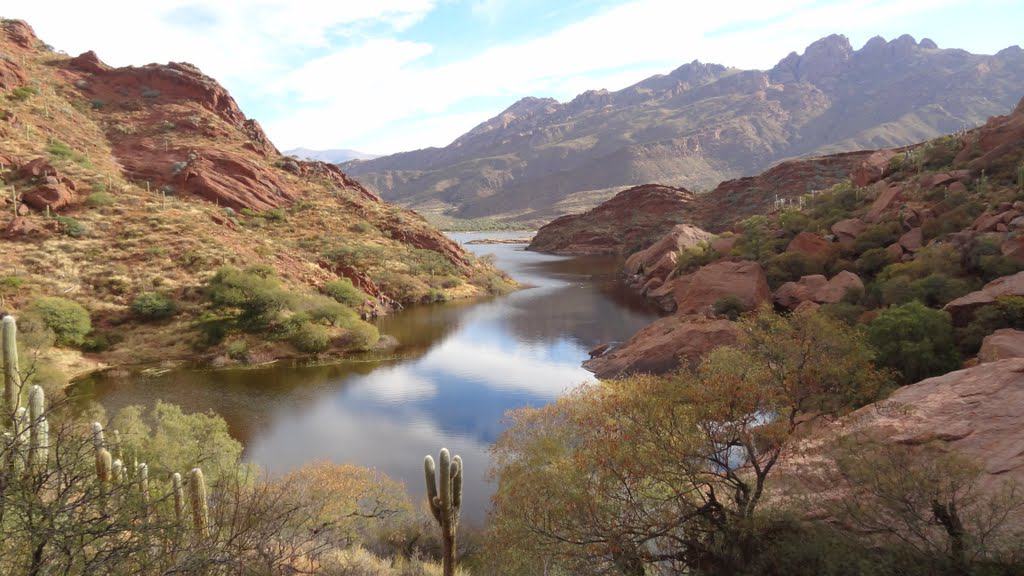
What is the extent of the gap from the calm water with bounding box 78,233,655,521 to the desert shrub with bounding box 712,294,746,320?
5.83 m

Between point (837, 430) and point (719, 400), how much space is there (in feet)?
12.1

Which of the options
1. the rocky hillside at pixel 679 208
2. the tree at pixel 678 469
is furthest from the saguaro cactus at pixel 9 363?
the rocky hillside at pixel 679 208

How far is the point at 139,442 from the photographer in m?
13.4

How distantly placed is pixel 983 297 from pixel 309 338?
1139 inches

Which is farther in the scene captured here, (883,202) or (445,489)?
(883,202)

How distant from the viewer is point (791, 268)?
1351 inches

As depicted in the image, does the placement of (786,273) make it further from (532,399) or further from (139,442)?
(139,442)

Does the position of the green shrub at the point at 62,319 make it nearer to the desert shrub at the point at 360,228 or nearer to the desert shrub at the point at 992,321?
the desert shrub at the point at 360,228

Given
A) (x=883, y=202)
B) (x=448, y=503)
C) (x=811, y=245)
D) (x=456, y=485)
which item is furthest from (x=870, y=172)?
(x=448, y=503)

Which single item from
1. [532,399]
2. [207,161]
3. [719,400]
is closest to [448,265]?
[207,161]

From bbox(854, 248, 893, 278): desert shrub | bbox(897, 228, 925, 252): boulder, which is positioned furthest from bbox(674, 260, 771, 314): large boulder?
bbox(897, 228, 925, 252): boulder

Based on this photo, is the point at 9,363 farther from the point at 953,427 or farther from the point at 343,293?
the point at 343,293

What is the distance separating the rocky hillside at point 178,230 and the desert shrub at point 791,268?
80.2ft

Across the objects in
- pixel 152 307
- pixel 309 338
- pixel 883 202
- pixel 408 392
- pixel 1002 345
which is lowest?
pixel 408 392
